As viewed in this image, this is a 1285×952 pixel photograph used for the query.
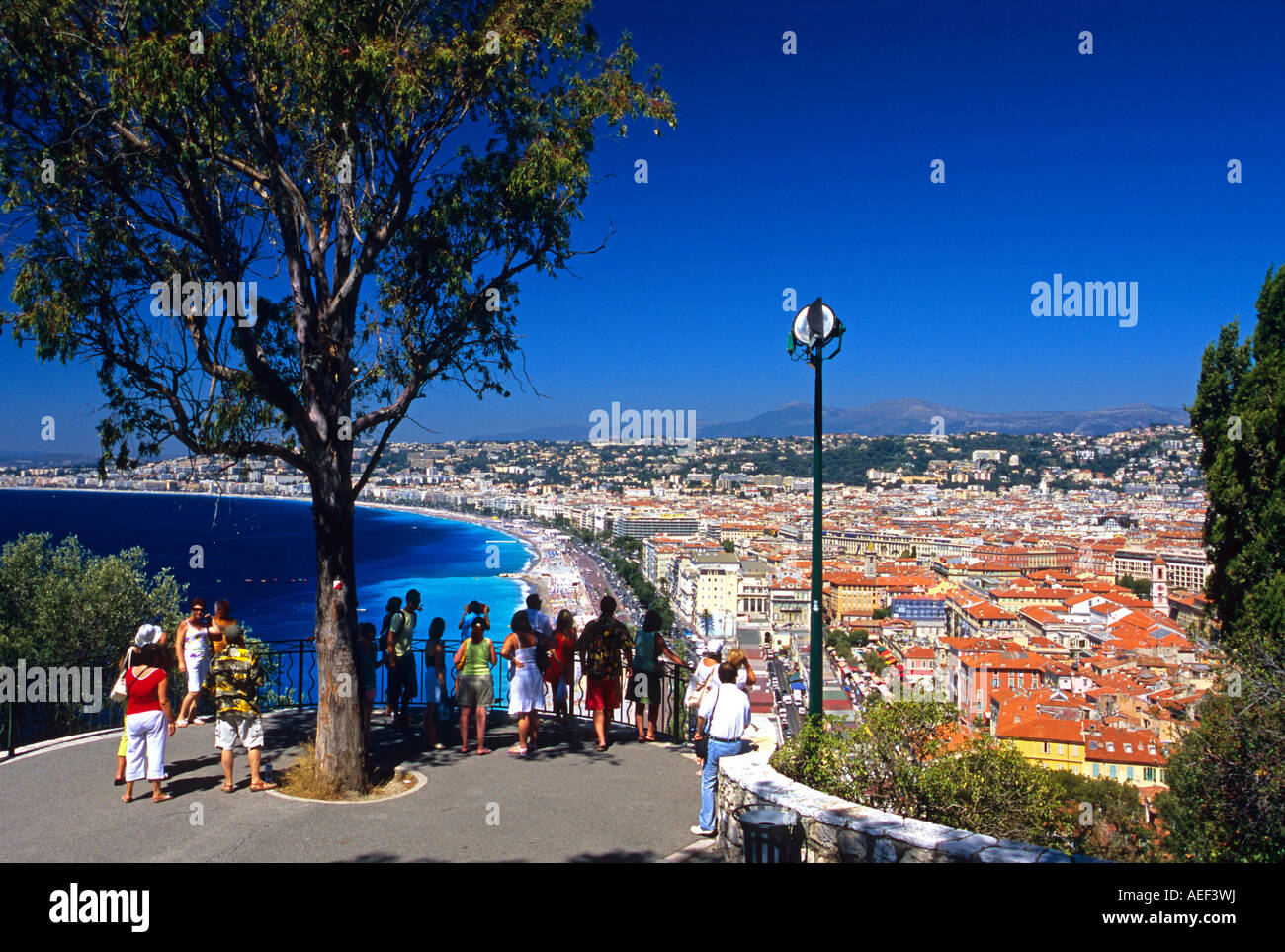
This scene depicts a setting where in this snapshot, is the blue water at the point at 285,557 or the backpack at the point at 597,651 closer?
the backpack at the point at 597,651

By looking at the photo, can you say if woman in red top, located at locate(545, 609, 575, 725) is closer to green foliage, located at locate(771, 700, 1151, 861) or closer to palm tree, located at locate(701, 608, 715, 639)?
green foliage, located at locate(771, 700, 1151, 861)

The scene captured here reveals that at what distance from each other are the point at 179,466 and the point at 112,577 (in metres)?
11.3

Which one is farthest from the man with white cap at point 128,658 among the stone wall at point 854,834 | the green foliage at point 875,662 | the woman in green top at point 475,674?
the green foliage at point 875,662

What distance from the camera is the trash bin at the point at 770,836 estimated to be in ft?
12.4

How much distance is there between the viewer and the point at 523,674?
20.9 feet

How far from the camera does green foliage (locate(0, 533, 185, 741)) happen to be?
579 inches

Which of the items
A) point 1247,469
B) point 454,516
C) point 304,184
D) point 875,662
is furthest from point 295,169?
Result: point 454,516

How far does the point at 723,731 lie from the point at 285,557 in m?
87.9

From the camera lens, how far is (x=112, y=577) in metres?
16.3

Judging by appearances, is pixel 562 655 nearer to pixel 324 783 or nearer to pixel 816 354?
pixel 324 783

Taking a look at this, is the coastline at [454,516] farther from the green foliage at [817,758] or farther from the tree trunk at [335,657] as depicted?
the green foliage at [817,758]

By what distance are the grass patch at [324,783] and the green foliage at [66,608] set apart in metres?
10.9

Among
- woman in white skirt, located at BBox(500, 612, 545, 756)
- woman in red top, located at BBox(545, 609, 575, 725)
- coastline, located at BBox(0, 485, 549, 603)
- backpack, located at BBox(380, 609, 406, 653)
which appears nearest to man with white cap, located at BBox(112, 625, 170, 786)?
backpack, located at BBox(380, 609, 406, 653)

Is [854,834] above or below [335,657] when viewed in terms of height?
below
